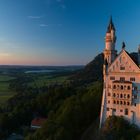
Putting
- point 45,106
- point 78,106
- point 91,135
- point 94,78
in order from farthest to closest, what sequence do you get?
1. point 94,78
2. point 45,106
3. point 78,106
4. point 91,135

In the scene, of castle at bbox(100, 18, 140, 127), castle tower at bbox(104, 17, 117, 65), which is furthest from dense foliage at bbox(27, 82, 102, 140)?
castle tower at bbox(104, 17, 117, 65)

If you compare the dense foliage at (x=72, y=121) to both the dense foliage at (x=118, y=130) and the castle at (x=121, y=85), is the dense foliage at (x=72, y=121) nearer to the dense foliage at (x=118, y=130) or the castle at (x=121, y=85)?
the castle at (x=121, y=85)

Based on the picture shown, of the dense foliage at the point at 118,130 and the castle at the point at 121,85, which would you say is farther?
the castle at the point at 121,85

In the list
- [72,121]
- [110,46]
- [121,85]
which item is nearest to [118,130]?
[121,85]

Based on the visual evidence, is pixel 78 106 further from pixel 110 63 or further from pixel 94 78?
pixel 94 78

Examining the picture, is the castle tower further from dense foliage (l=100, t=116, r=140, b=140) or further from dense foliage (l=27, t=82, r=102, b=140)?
dense foliage (l=27, t=82, r=102, b=140)

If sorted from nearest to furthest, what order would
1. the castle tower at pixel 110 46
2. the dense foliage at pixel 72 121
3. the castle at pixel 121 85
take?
the castle at pixel 121 85
the dense foliage at pixel 72 121
the castle tower at pixel 110 46

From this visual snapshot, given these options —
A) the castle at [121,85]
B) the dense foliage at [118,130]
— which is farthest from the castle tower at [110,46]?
the dense foliage at [118,130]

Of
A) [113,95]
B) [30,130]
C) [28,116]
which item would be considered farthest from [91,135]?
[28,116]
